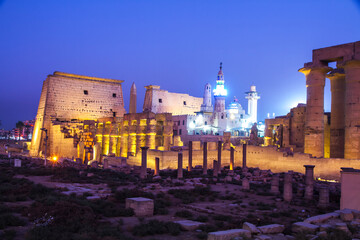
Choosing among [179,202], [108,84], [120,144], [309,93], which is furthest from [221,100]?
[179,202]

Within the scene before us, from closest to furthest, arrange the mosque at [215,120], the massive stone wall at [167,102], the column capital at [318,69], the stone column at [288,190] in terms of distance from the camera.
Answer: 1. the stone column at [288,190]
2. the column capital at [318,69]
3. the mosque at [215,120]
4. the massive stone wall at [167,102]

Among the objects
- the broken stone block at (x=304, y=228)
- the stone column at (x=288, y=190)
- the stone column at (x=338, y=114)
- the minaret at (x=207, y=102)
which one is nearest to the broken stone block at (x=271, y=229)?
the broken stone block at (x=304, y=228)

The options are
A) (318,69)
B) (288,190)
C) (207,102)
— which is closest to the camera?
(288,190)

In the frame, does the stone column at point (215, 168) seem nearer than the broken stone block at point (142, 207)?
No

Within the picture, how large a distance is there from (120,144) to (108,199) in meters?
28.6

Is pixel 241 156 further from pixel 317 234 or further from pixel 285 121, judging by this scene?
pixel 317 234

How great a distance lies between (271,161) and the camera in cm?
2833

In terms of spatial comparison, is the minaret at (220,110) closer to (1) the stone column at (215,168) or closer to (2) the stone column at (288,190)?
(1) the stone column at (215,168)

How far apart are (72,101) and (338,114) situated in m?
33.7

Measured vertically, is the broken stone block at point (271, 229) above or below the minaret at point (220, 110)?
below

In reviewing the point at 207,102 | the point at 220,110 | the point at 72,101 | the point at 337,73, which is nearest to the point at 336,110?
the point at 337,73

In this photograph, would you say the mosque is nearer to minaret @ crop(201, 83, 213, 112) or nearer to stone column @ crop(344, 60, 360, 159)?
minaret @ crop(201, 83, 213, 112)

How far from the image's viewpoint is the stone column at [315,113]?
26516 millimetres

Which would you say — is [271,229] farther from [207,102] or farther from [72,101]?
[207,102]
